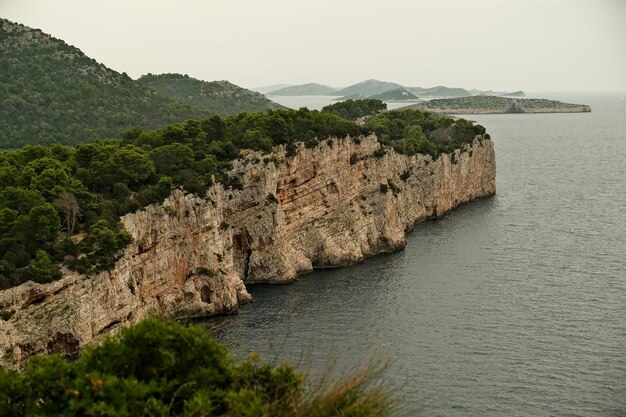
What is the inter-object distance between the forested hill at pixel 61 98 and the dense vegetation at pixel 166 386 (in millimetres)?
86825

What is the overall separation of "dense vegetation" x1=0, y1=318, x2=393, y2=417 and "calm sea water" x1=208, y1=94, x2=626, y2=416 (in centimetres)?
317

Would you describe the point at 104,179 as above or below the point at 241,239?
above

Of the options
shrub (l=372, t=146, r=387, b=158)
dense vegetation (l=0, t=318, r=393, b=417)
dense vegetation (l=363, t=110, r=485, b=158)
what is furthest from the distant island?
dense vegetation (l=0, t=318, r=393, b=417)

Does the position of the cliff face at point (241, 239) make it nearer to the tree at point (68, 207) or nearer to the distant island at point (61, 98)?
the tree at point (68, 207)

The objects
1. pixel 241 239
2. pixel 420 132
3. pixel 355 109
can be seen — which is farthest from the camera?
pixel 355 109

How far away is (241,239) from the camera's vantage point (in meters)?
71.1

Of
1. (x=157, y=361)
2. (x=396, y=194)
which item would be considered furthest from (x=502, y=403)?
(x=396, y=194)

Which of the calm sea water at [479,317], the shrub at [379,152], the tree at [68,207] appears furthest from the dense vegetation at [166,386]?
the shrub at [379,152]

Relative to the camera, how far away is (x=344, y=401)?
23.0 metres

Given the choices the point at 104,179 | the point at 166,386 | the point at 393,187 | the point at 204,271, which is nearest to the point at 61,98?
the point at 393,187

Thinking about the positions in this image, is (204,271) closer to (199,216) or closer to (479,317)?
(199,216)

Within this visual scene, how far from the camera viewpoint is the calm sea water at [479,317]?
44.6 metres

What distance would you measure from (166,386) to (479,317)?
40.2 meters

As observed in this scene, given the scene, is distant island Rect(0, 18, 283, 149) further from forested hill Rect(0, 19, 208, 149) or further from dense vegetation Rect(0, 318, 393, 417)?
dense vegetation Rect(0, 318, 393, 417)
